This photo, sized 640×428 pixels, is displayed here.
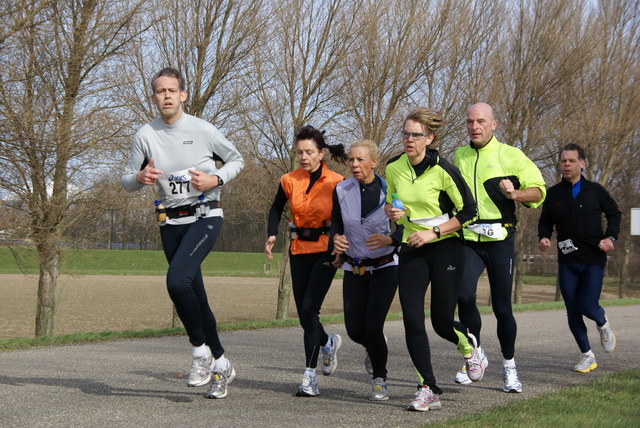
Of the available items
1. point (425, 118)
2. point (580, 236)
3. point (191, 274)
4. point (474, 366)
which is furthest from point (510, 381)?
point (191, 274)

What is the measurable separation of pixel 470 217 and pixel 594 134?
2020cm

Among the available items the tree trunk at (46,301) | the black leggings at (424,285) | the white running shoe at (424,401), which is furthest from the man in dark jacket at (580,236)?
the tree trunk at (46,301)

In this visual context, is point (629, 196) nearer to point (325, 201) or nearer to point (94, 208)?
point (94, 208)

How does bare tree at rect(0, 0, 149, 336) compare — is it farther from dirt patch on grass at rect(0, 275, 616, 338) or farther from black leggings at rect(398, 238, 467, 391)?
black leggings at rect(398, 238, 467, 391)

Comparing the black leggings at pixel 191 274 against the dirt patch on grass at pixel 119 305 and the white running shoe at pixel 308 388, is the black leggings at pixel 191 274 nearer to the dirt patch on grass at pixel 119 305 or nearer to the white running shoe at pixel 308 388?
the white running shoe at pixel 308 388

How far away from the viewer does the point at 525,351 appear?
9570mm

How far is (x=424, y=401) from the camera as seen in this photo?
5.34 meters

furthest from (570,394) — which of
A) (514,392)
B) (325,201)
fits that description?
(325,201)

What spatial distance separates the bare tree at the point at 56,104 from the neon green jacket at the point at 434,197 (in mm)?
7736

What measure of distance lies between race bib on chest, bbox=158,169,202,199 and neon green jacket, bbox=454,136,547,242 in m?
2.42

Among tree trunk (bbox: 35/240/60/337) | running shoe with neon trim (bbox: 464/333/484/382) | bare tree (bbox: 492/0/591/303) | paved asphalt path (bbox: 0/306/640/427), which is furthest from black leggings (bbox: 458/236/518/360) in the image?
bare tree (bbox: 492/0/591/303)

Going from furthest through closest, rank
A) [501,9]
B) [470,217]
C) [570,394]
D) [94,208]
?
[501,9] < [94,208] < [570,394] < [470,217]

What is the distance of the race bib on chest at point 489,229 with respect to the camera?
6.46 meters

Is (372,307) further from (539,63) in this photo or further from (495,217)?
(539,63)
